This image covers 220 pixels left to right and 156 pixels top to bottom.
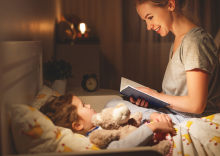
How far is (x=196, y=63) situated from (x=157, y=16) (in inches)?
15.1

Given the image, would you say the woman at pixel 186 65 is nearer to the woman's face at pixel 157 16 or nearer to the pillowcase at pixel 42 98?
the woman's face at pixel 157 16

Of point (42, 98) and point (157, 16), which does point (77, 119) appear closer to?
point (42, 98)

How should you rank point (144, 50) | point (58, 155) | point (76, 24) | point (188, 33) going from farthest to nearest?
point (144, 50), point (76, 24), point (188, 33), point (58, 155)

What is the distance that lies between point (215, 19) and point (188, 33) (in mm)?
2221

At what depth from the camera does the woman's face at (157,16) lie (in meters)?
1.04

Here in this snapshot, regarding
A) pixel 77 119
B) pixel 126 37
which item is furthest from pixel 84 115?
pixel 126 37

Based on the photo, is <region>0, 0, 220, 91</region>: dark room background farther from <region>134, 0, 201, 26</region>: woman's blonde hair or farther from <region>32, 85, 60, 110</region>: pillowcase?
<region>32, 85, 60, 110</region>: pillowcase

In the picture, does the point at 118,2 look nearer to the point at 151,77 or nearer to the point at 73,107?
the point at 151,77

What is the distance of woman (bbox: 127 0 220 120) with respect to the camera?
833mm

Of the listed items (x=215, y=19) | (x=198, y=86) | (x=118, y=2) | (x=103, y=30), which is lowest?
(x=198, y=86)

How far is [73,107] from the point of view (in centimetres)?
79

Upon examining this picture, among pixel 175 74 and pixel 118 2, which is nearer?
pixel 175 74

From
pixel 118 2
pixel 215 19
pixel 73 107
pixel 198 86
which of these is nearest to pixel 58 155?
pixel 73 107

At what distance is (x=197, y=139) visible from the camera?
0.75 meters
